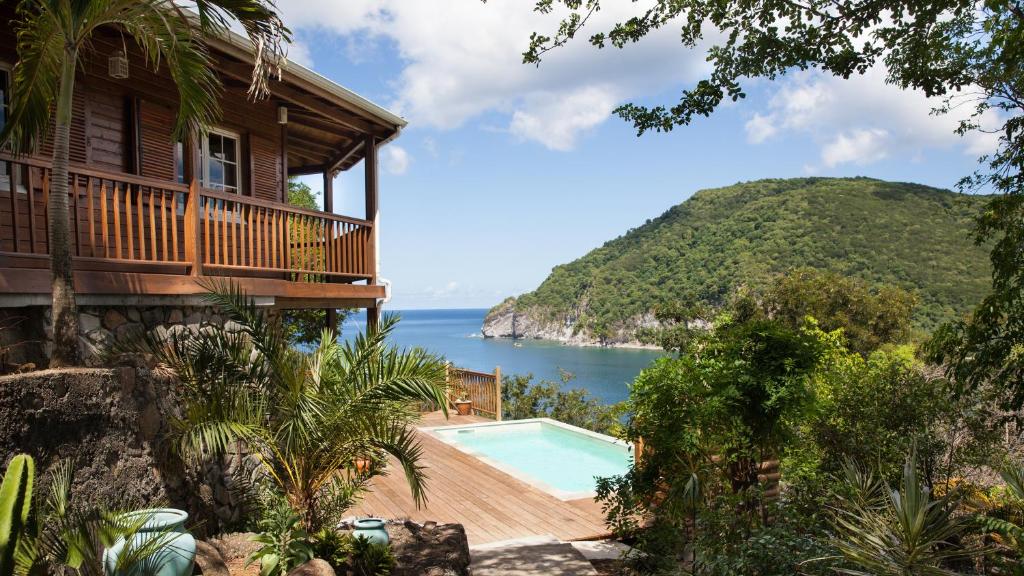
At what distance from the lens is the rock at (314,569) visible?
4.25 metres

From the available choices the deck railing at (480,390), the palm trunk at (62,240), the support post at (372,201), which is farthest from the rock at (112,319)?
the deck railing at (480,390)

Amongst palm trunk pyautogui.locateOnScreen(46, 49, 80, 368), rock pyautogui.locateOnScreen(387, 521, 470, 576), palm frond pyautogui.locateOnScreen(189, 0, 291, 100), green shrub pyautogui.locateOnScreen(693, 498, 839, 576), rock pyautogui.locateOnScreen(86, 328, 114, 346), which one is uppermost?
palm frond pyautogui.locateOnScreen(189, 0, 291, 100)

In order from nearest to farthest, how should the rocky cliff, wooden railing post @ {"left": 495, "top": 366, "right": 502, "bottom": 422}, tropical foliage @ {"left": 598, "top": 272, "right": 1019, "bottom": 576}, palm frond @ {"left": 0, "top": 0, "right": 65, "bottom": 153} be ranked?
tropical foliage @ {"left": 598, "top": 272, "right": 1019, "bottom": 576}
palm frond @ {"left": 0, "top": 0, "right": 65, "bottom": 153}
wooden railing post @ {"left": 495, "top": 366, "right": 502, "bottom": 422}
the rocky cliff

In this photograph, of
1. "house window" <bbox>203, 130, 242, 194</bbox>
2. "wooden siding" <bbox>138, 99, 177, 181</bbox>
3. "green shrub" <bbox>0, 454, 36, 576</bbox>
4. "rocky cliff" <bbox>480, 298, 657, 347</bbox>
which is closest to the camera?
"green shrub" <bbox>0, 454, 36, 576</bbox>

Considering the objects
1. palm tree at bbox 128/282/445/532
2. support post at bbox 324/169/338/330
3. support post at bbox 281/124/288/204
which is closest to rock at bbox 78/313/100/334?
palm tree at bbox 128/282/445/532

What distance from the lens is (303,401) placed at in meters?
4.90

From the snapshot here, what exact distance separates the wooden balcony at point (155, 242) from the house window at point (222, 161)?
46 cm

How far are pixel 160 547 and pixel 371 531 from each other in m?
1.81

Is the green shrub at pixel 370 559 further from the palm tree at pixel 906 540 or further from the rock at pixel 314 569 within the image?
the palm tree at pixel 906 540

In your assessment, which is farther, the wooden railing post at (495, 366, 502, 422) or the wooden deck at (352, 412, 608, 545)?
the wooden railing post at (495, 366, 502, 422)

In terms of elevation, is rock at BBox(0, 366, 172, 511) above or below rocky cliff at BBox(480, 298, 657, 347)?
above

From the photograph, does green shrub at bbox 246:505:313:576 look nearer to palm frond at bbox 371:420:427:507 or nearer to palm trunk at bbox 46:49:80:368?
palm frond at bbox 371:420:427:507

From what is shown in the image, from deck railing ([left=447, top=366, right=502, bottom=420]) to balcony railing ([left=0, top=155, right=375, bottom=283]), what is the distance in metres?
4.16

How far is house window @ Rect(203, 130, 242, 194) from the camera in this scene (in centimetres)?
870
